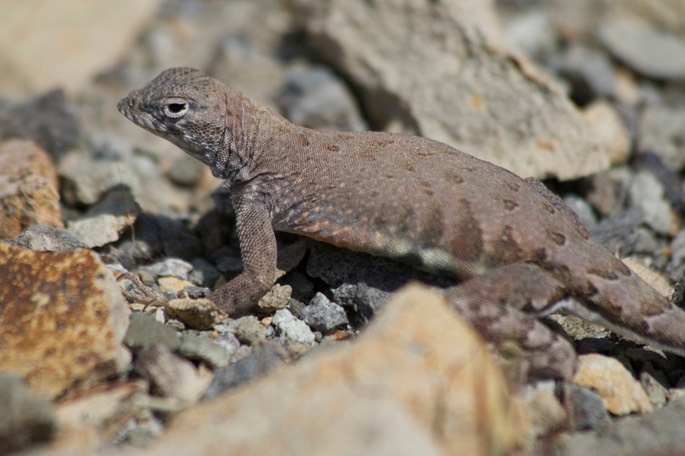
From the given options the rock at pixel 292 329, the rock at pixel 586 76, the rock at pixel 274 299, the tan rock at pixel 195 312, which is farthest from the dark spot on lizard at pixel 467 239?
the rock at pixel 586 76

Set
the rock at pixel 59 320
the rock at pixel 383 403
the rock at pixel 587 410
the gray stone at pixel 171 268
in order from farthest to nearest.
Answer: the gray stone at pixel 171 268 → the rock at pixel 587 410 → the rock at pixel 59 320 → the rock at pixel 383 403

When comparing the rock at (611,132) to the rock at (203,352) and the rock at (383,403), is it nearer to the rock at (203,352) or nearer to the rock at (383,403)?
the rock at (383,403)

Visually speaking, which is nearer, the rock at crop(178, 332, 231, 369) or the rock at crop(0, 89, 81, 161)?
the rock at crop(178, 332, 231, 369)

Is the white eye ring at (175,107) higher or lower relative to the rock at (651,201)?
lower

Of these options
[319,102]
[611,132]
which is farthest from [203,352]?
[611,132]

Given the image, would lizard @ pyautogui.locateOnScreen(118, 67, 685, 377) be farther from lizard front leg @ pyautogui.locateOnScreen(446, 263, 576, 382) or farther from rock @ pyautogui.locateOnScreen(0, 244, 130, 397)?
rock @ pyautogui.locateOnScreen(0, 244, 130, 397)

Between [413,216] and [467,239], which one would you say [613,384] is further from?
[413,216]

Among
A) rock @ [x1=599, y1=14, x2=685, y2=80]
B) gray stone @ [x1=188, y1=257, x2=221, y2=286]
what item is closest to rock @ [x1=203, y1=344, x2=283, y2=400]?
gray stone @ [x1=188, y1=257, x2=221, y2=286]

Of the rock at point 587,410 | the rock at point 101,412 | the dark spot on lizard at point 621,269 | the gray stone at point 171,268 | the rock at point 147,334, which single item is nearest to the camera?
the rock at point 101,412
